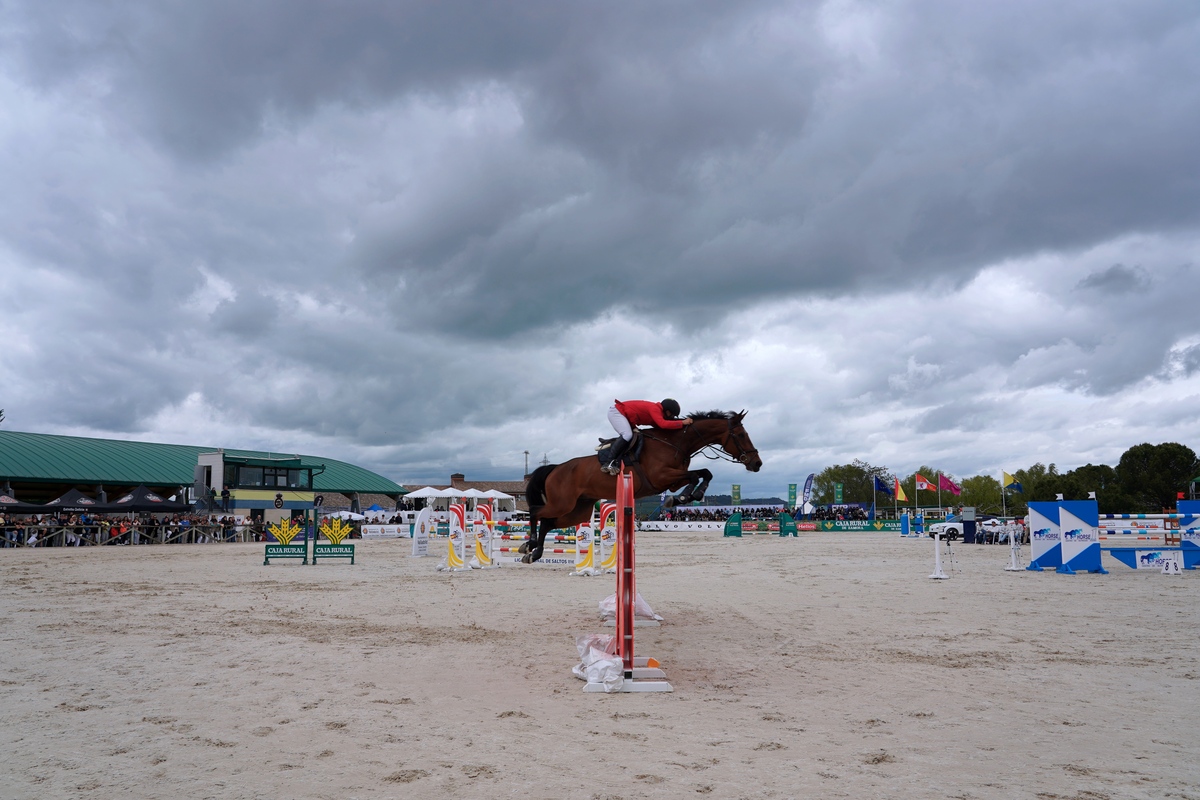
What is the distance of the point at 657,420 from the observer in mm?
7270

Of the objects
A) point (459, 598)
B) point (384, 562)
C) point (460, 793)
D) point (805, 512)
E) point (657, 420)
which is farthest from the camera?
point (805, 512)

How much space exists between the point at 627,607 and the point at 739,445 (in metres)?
1.99

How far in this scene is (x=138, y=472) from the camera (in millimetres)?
54812

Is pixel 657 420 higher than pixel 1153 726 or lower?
higher

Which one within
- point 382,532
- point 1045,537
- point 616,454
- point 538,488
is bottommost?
point 382,532

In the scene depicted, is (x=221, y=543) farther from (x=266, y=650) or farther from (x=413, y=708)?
(x=413, y=708)

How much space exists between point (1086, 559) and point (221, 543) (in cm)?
3803

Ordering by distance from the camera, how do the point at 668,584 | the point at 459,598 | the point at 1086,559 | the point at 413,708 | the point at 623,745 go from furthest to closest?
the point at 1086,559 < the point at 668,584 < the point at 459,598 < the point at 413,708 < the point at 623,745

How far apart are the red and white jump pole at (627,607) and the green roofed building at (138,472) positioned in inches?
1883

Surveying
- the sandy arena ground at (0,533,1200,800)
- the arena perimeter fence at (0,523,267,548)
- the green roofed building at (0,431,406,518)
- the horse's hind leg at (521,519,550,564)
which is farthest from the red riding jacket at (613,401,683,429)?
the green roofed building at (0,431,406,518)

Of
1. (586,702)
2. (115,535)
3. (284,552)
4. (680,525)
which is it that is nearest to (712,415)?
(586,702)

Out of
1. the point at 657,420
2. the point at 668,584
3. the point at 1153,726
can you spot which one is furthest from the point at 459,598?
the point at 1153,726

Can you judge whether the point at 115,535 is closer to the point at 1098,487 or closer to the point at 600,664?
the point at 600,664

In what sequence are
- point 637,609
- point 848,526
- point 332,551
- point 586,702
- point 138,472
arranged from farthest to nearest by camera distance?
point 138,472, point 848,526, point 332,551, point 637,609, point 586,702
